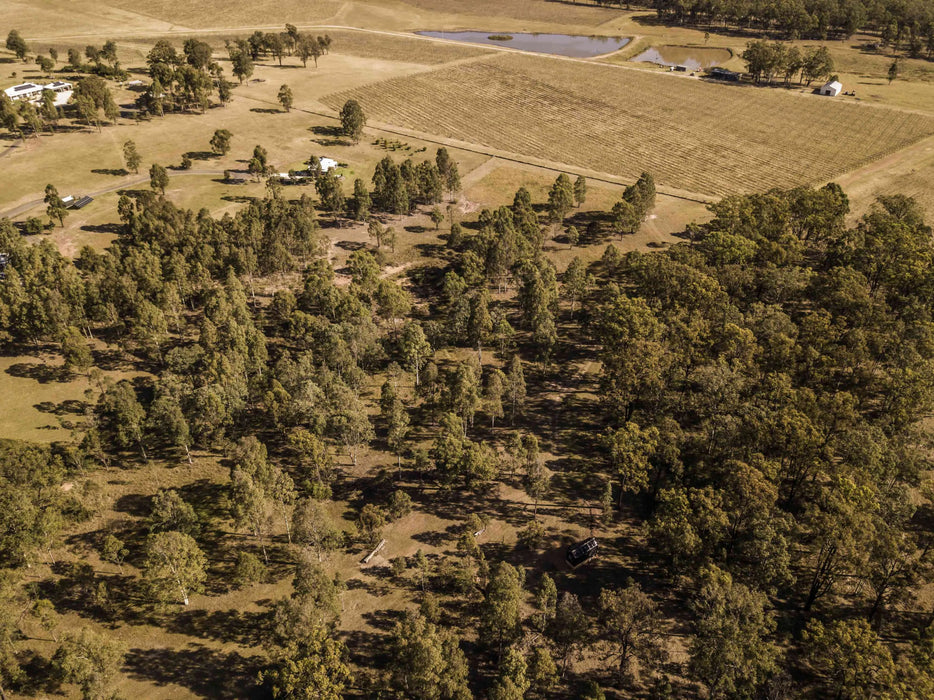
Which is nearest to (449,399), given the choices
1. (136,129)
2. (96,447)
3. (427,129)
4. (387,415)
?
(387,415)

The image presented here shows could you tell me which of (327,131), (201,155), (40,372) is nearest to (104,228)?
(201,155)

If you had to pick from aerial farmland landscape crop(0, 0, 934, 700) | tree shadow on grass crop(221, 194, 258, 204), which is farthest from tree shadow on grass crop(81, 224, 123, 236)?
tree shadow on grass crop(221, 194, 258, 204)

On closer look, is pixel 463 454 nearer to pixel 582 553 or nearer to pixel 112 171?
pixel 582 553

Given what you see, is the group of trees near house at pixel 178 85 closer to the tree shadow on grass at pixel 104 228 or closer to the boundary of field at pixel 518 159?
the boundary of field at pixel 518 159

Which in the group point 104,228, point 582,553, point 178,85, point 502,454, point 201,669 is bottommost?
point 201,669

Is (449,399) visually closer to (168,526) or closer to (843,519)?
(168,526)

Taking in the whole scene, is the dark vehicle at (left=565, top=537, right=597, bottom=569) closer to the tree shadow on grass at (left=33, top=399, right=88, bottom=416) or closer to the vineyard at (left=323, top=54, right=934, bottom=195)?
the tree shadow on grass at (left=33, top=399, right=88, bottom=416)
